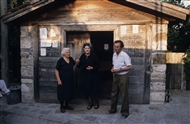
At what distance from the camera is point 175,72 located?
8.26m

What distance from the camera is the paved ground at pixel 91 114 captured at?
16.1ft

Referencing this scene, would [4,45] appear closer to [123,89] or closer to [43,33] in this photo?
[43,33]

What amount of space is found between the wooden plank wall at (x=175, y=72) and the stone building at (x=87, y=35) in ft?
8.82

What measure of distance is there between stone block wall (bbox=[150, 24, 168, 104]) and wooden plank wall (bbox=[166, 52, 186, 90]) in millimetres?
2675

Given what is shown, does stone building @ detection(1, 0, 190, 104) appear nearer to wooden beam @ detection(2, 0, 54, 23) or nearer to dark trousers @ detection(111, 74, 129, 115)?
wooden beam @ detection(2, 0, 54, 23)

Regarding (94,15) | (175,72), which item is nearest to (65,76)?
(94,15)

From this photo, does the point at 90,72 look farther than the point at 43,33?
No

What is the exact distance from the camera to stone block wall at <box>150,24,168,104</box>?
19.0 ft

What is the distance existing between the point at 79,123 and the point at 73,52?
243 cm

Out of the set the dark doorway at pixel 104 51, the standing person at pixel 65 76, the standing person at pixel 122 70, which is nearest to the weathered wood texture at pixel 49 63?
the standing person at pixel 65 76

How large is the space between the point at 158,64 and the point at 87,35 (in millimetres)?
2339

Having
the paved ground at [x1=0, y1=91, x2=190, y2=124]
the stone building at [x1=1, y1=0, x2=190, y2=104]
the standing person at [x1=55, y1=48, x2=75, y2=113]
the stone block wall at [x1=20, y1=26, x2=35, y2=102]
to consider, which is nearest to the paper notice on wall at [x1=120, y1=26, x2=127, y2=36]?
the stone building at [x1=1, y1=0, x2=190, y2=104]

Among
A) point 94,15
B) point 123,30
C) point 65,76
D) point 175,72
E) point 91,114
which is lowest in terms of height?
point 91,114

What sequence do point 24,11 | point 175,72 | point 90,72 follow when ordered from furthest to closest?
point 175,72 < point 24,11 < point 90,72
